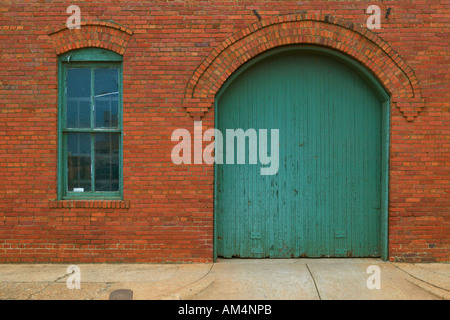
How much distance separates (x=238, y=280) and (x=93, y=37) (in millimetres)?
4436

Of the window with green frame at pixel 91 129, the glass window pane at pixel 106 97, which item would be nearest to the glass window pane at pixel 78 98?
the window with green frame at pixel 91 129

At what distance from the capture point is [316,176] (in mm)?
5793

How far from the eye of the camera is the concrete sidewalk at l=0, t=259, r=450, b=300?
436cm

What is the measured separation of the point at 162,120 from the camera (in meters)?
5.50

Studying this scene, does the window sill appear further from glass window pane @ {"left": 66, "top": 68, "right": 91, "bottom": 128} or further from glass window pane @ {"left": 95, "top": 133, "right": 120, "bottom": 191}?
glass window pane @ {"left": 66, "top": 68, "right": 91, "bottom": 128}

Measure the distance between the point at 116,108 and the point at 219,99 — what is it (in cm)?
175

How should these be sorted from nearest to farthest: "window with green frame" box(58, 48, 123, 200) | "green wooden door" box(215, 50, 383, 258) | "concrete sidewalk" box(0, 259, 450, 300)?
"concrete sidewalk" box(0, 259, 450, 300), "window with green frame" box(58, 48, 123, 200), "green wooden door" box(215, 50, 383, 258)

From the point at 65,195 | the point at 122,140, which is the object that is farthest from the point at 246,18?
the point at 65,195

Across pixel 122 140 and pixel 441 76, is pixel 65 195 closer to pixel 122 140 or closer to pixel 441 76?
pixel 122 140

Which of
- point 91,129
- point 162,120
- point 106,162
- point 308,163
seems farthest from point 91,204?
point 308,163

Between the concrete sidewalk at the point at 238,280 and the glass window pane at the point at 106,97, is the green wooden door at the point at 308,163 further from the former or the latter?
the glass window pane at the point at 106,97

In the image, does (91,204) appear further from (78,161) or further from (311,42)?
(311,42)

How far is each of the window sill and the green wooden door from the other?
1621mm

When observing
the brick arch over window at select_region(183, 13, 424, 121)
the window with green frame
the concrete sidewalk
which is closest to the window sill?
the window with green frame
